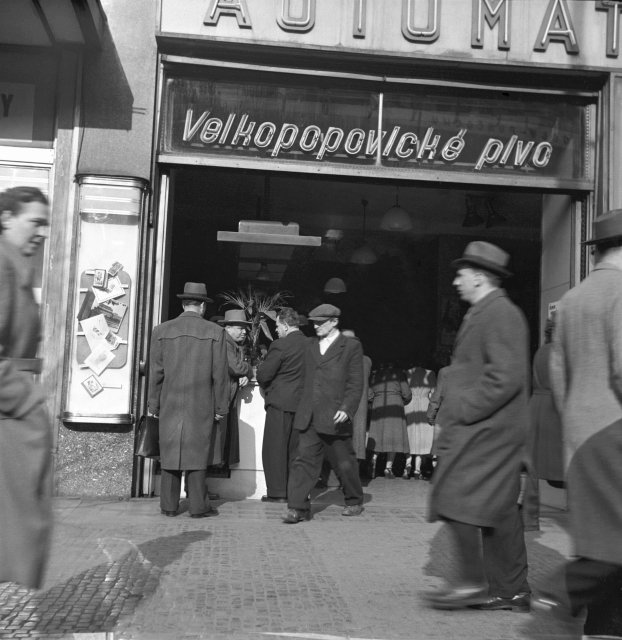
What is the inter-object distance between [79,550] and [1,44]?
5.06m

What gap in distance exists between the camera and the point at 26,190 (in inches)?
146

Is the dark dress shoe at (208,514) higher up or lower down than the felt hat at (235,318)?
lower down

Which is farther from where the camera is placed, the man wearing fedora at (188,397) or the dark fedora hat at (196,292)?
the dark fedora hat at (196,292)

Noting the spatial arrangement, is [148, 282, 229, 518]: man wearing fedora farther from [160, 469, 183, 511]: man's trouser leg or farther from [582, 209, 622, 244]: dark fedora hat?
[582, 209, 622, 244]: dark fedora hat

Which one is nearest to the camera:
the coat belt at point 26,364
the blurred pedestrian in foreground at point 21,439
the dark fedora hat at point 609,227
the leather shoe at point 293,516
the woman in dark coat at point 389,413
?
the blurred pedestrian in foreground at point 21,439

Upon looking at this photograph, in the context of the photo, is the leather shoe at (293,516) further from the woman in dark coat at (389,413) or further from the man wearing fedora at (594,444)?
the woman in dark coat at (389,413)

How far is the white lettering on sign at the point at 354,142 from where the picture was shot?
8.66 meters

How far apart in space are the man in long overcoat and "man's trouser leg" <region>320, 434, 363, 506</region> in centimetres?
400

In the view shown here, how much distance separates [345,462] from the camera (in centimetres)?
762

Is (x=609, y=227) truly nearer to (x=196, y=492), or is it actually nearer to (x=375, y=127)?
(x=196, y=492)

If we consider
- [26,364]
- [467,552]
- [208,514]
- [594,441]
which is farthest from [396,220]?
[26,364]

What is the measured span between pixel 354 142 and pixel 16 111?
331 cm

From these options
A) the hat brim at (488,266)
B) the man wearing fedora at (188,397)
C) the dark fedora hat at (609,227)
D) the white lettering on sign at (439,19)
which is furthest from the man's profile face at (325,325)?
the dark fedora hat at (609,227)

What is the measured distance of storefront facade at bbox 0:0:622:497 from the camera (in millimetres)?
8094
